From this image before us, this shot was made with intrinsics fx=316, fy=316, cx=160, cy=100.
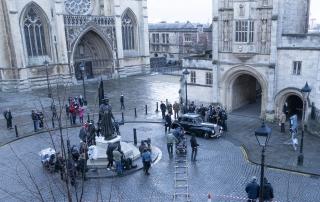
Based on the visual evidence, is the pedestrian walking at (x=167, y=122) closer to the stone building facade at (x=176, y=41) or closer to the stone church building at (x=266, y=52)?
the stone church building at (x=266, y=52)

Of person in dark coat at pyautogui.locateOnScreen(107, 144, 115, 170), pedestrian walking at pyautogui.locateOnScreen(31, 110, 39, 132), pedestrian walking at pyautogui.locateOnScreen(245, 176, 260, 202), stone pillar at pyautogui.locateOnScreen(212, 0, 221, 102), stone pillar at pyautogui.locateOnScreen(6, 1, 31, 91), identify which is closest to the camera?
pedestrian walking at pyautogui.locateOnScreen(245, 176, 260, 202)

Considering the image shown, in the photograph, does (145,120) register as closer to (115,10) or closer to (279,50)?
(279,50)

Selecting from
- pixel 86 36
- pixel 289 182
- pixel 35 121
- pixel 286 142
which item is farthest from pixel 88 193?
pixel 86 36

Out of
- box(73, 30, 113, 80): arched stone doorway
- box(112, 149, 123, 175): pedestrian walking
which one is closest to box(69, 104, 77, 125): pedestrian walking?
box(112, 149, 123, 175): pedestrian walking

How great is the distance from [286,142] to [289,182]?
5.49 meters

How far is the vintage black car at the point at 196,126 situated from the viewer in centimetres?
2013

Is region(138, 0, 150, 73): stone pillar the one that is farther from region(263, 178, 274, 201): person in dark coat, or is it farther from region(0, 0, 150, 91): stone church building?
region(263, 178, 274, 201): person in dark coat

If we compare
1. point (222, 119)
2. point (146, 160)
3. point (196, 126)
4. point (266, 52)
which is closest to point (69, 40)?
point (196, 126)

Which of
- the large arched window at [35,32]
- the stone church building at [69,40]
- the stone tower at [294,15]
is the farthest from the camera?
the large arched window at [35,32]

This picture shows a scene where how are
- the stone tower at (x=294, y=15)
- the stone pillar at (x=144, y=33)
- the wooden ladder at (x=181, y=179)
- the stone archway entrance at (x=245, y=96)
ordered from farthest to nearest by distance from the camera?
1. the stone pillar at (x=144, y=33)
2. the stone archway entrance at (x=245, y=96)
3. the stone tower at (x=294, y=15)
4. the wooden ladder at (x=181, y=179)

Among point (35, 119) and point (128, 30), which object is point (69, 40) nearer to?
point (128, 30)

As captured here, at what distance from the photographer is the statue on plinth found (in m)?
15.6

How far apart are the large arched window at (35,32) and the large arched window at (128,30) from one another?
12.1m

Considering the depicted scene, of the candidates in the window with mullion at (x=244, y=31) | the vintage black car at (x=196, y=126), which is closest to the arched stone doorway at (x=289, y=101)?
the window with mullion at (x=244, y=31)
